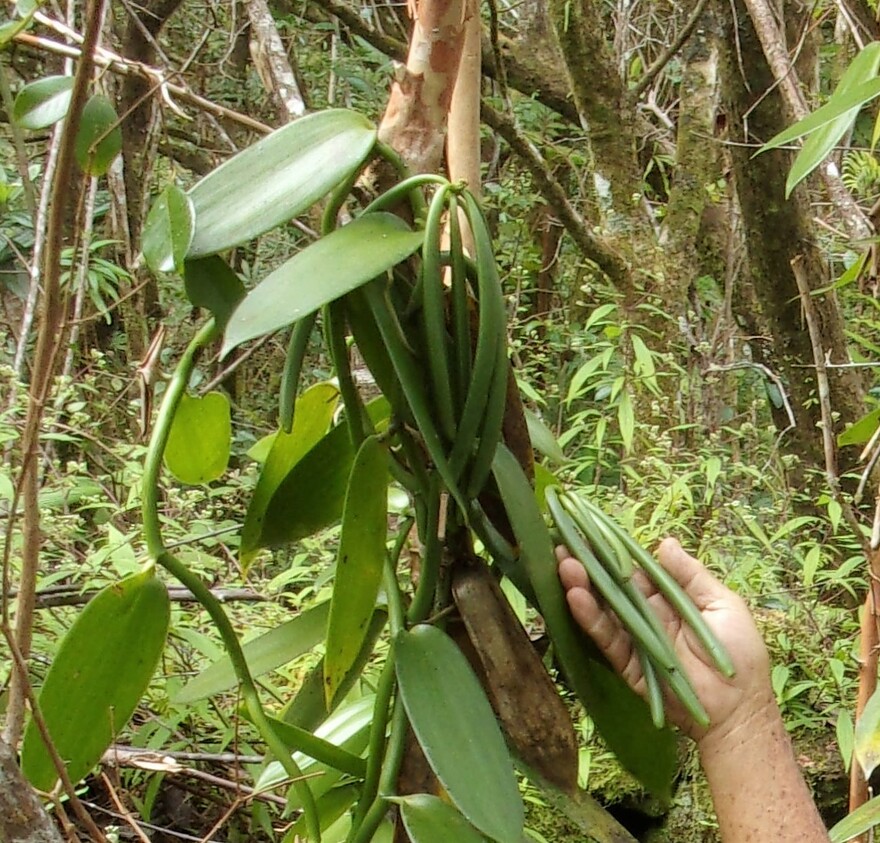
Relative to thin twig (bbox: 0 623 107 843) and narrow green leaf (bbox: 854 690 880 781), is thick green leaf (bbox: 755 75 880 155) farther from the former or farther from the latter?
thin twig (bbox: 0 623 107 843)

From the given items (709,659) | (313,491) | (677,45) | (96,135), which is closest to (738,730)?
(709,659)

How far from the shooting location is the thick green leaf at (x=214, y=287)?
0.40m

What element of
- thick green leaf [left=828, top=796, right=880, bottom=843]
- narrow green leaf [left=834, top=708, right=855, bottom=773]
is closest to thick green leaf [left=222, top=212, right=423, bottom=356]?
thick green leaf [left=828, top=796, right=880, bottom=843]

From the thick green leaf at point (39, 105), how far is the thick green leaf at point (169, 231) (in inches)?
7.5

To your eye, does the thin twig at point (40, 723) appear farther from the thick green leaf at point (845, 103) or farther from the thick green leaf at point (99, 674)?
the thick green leaf at point (845, 103)

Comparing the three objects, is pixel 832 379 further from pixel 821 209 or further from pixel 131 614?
pixel 131 614

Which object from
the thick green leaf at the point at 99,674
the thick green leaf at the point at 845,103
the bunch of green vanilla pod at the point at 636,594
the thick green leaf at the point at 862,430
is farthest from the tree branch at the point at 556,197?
the thick green leaf at the point at 99,674

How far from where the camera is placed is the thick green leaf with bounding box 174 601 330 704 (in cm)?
52

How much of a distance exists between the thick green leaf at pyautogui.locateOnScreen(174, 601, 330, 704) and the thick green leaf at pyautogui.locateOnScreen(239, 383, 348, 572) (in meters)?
0.04

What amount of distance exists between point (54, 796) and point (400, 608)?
6.6 inches

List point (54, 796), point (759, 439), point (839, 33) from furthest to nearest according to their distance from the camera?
point (839, 33)
point (759, 439)
point (54, 796)

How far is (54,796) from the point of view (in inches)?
15.9

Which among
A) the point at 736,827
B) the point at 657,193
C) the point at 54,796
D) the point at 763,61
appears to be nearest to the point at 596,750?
the point at 736,827

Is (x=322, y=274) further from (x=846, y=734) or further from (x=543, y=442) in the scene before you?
(x=846, y=734)
